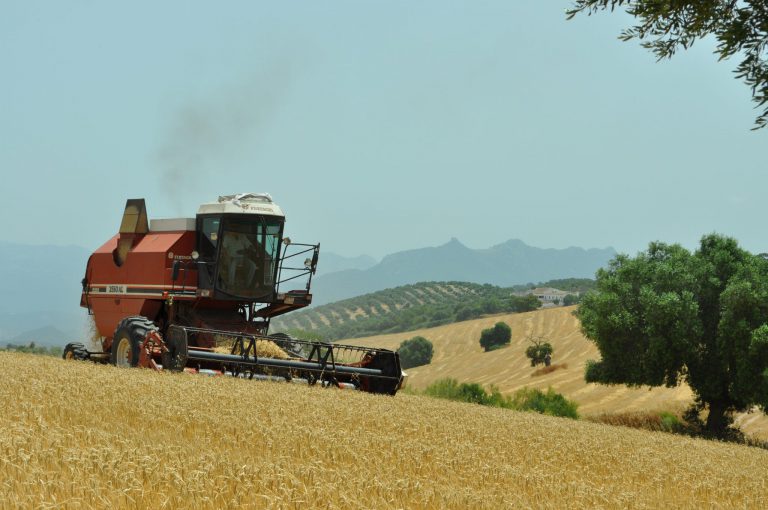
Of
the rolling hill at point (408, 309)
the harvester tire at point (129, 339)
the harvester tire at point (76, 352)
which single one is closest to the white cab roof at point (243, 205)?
the harvester tire at point (129, 339)

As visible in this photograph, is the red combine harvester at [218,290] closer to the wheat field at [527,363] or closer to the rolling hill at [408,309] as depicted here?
the wheat field at [527,363]

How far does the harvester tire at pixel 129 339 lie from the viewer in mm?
16781

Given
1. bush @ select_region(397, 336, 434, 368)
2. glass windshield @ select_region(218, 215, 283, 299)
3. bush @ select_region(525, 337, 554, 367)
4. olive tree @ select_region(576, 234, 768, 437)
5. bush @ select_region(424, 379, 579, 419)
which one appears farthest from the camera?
bush @ select_region(397, 336, 434, 368)

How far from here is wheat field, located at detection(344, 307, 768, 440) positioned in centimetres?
4778

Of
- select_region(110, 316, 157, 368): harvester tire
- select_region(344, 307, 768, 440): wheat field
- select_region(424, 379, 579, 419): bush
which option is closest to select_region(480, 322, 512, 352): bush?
select_region(344, 307, 768, 440): wheat field

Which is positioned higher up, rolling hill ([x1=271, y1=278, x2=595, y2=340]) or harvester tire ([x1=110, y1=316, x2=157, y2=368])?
rolling hill ([x1=271, y1=278, x2=595, y2=340])

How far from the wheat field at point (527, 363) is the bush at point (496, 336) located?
737mm

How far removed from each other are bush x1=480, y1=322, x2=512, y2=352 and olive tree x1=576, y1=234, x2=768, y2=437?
7117 centimetres

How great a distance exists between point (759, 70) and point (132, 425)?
22.8ft

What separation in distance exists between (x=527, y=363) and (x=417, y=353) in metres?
19.3

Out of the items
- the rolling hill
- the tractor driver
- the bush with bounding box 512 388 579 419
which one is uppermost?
the rolling hill

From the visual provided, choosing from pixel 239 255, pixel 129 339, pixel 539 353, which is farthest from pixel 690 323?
pixel 539 353

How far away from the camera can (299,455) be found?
8477 millimetres

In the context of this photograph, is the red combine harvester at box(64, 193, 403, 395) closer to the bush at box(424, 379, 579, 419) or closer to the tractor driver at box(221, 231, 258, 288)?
the tractor driver at box(221, 231, 258, 288)
